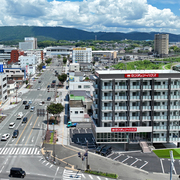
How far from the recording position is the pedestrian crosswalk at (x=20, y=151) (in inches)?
2001

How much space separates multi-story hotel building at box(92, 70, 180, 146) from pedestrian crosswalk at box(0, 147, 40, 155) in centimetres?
1288

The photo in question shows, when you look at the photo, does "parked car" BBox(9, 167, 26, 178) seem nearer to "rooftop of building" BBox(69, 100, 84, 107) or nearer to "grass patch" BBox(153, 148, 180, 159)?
"grass patch" BBox(153, 148, 180, 159)

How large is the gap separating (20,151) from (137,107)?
82.3 feet

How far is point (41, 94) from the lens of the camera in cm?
11412

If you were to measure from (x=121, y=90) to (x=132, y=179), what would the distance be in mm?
17365

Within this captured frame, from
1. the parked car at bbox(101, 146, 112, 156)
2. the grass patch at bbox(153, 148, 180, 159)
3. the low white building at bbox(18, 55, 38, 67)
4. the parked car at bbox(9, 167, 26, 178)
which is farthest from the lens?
the low white building at bbox(18, 55, 38, 67)

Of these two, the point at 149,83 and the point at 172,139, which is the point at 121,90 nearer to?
the point at 149,83

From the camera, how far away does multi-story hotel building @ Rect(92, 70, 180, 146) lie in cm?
5066

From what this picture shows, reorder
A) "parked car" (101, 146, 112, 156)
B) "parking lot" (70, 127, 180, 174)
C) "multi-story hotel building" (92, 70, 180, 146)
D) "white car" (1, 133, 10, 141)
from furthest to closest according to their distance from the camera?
"white car" (1, 133, 10, 141)
"multi-story hotel building" (92, 70, 180, 146)
"parked car" (101, 146, 112, 156)
"parking lot" (70, 127, 180, 174)

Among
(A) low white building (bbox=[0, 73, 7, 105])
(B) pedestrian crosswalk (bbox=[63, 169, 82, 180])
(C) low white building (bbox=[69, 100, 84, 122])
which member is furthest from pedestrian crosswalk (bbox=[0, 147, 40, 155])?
(A) low white building (bbox=[0, 73, 7, 105])

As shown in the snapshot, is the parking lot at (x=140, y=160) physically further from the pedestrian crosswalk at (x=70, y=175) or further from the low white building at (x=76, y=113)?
the low white building at (x=76, y=113)

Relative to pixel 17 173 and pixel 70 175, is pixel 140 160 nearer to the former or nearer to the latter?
pixel 70 175

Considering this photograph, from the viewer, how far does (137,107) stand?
51250 mm

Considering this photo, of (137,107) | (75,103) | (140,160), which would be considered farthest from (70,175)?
(75,103)
